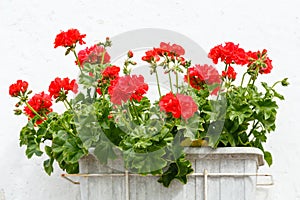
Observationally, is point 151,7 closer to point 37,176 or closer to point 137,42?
point 137,42

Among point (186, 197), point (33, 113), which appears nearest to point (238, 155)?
point (186, 197)

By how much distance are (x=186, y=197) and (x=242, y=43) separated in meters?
0.63

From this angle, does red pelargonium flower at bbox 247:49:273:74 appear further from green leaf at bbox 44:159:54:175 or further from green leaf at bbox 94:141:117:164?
green leaf at bbox 44:159:54:175

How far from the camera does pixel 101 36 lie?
69.4 inches

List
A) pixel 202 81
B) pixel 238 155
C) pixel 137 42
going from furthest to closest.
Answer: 1. pixel 137 42
2. pixel 202 81
3. pixel 238 155

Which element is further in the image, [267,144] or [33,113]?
[267,144]

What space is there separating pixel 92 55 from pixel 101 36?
1.18ft

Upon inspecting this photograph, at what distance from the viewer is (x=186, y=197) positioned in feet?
4.20

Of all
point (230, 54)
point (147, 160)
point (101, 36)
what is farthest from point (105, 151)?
point (101, 36)

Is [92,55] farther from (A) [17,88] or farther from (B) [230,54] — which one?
(B) [230,54]

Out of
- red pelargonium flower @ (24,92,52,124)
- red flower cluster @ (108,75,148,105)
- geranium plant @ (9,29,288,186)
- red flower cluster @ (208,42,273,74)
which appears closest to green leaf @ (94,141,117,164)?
geranium plant @ (9,29,288,186)

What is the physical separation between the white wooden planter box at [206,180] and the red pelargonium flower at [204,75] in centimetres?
19

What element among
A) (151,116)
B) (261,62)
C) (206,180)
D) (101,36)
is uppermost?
(101,36)

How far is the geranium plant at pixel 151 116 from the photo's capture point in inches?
48.6
